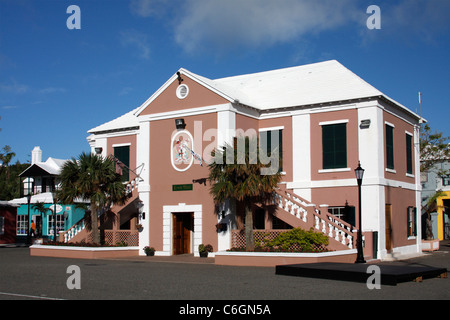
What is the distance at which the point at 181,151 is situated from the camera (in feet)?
78.2

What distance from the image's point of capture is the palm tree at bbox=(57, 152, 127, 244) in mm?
23672

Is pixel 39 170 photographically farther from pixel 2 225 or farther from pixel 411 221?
pixel 411 221

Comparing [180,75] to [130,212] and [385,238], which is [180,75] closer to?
[130,212]

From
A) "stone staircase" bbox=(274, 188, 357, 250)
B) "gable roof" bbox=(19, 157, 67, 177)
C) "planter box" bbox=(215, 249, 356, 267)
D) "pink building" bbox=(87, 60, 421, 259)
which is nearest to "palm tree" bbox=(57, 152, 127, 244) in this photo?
"pink building" bbox=(87, 60, 421, 259)

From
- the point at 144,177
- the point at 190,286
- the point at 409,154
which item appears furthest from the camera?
the point at 409,154

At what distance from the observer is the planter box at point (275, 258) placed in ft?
58.6

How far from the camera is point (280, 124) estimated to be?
24.0 meters

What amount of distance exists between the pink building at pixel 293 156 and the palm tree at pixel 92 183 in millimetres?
1342

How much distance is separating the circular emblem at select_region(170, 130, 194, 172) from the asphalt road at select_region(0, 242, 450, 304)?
7280 mm

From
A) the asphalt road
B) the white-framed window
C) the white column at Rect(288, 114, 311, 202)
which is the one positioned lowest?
the asphalt road

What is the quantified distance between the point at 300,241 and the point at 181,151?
7572 mm

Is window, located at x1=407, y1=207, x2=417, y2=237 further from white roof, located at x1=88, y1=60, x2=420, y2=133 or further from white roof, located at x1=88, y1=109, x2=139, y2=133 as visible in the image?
white roof, located at x1=88, y1=109, x2=139, y2=133

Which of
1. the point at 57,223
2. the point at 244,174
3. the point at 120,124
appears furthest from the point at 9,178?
the point at 244,174
